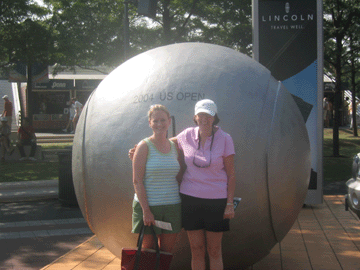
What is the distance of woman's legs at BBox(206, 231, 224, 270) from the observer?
419 centimetres

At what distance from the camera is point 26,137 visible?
15789 mm

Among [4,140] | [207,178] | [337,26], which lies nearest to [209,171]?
[207,178]

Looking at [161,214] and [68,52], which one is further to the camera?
[68,52]

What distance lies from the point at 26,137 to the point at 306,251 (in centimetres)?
1174

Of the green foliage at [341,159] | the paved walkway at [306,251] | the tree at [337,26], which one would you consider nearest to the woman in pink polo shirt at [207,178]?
the paved walkway at [306,251]

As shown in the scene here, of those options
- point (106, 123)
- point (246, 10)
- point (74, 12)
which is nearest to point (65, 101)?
point (74, 12)

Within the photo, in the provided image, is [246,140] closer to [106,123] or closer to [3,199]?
[106,123]

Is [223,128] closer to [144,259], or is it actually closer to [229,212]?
[229,212]

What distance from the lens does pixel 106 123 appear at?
15.7ft

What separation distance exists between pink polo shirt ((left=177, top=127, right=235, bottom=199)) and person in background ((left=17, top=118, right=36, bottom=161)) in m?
12.5

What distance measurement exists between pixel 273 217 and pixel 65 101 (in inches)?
1202

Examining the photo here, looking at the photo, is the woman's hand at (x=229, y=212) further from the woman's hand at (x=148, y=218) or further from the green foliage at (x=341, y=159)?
the green foliage at (x=341, y=159)

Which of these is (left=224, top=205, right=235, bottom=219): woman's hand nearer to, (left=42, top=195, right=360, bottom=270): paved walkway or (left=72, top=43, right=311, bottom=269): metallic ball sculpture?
(left=72, top=43, right=311, bottom=269): metallic ball sculpture

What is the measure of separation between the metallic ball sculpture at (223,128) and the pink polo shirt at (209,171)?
0.33m
